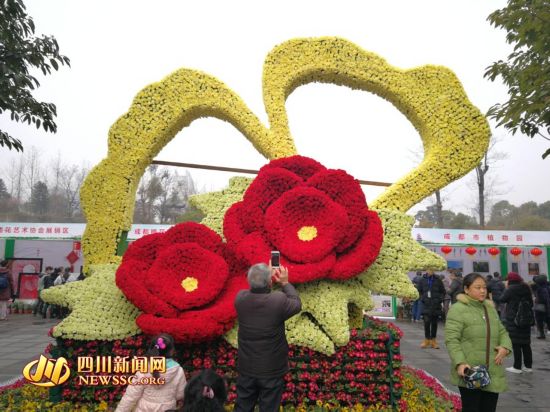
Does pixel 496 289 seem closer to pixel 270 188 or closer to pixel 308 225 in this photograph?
pixel 308 225

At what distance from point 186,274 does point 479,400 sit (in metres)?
2.66

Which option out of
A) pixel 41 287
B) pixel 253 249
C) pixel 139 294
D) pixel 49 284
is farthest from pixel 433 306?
pixel 41 287

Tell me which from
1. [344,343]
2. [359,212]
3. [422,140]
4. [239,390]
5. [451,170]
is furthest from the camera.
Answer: [422,140]

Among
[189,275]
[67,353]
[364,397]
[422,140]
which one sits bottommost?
[364,397]

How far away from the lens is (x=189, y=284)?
13.9ft

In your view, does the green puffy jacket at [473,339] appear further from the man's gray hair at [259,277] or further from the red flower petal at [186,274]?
the red flower petal at [186,274]

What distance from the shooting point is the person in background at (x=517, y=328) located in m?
6.35

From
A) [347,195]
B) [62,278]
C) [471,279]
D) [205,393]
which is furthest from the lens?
[62,278]

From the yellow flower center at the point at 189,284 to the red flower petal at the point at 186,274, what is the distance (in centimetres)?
2

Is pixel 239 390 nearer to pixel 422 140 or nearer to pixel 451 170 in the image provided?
pixel 451 170

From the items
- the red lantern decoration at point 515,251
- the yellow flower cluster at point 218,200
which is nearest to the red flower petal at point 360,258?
the yellow flower cluster at point 218,200

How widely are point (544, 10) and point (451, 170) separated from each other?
2.61 meters

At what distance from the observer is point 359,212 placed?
4387mm

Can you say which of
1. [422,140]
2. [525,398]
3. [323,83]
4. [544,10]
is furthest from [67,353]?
[544,10]
